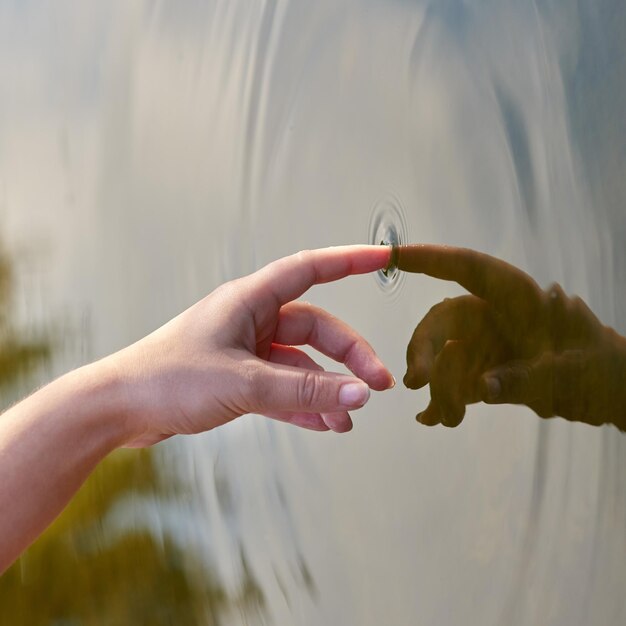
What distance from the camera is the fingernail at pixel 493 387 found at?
412 mm

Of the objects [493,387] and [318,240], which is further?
[318,240]

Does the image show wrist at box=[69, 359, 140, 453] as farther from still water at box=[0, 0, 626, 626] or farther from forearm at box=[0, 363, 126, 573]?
still water at box=[0, 0, 626, 626]

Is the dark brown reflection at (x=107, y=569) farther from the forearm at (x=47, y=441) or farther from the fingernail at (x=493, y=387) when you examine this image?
the fingernail at (x=493, y=387)

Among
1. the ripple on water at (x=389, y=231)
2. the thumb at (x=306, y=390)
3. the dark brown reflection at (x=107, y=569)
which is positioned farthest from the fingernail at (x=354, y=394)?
the dark brown reflection at (x=107, y=569)

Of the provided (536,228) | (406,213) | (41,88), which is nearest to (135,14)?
(41,88)

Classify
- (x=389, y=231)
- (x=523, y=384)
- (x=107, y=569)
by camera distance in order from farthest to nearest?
(x=107, y=569)
(x=389, y=231)
(x=523, y=384)

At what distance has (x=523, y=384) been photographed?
1.30ft

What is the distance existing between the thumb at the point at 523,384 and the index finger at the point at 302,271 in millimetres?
108

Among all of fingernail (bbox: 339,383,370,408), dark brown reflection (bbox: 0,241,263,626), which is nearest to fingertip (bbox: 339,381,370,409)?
fingernail (bbox: 339,383,370,408)

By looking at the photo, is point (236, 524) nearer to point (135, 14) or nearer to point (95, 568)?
point (95, 568)

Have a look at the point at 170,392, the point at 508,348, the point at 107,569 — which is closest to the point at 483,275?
the point at 508,348

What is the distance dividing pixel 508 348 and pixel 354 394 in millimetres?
81

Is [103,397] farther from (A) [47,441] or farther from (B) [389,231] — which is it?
(B) [389,231]

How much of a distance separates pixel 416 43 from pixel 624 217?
183 millimetres
